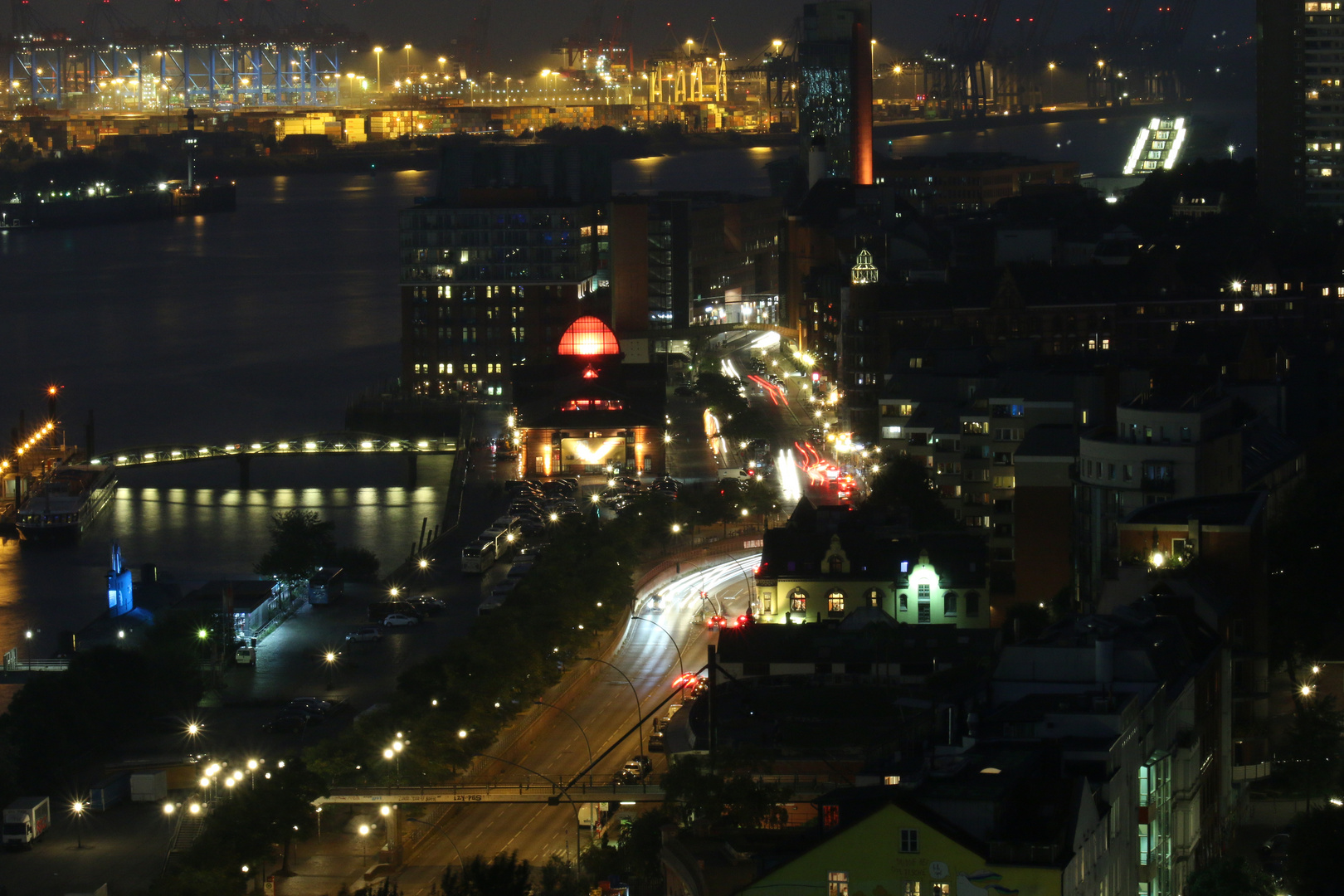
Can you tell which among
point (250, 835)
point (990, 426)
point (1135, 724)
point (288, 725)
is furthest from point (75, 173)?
point (1135, 724)

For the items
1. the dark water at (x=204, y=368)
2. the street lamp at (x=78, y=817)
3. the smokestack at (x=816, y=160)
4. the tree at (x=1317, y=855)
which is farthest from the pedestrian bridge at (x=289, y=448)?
the tree at (x=1317, y=855)

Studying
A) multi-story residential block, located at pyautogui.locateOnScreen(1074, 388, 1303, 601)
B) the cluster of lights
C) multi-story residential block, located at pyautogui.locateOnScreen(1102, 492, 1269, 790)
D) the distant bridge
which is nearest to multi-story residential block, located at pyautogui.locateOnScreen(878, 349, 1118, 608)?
multi-story residential block, located at pyautogui.locateOnScreen(1074, 388, 1303, 601)

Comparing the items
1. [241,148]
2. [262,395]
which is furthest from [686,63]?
[262,395]

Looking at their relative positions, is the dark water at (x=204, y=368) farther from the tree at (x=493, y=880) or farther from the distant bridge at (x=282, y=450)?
the tree at (x=493, y=880)

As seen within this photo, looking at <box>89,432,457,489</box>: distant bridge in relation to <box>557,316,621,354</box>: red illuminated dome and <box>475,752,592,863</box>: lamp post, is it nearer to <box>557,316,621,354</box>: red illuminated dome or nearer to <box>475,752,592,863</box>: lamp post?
<box>557,316,621,354</box>: red illuminated dome

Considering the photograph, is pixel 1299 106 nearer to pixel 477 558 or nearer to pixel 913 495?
pixel 913 495

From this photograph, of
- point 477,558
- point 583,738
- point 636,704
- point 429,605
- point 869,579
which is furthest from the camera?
point 477,558
